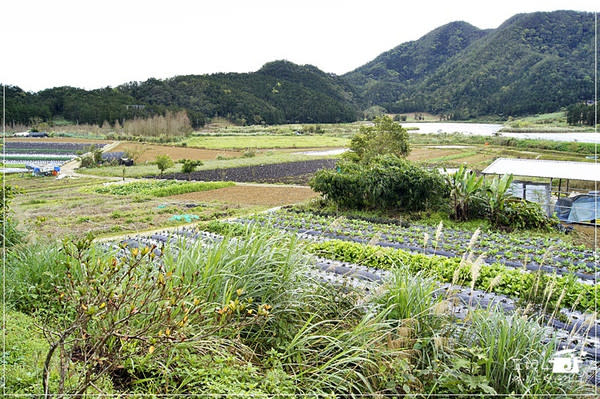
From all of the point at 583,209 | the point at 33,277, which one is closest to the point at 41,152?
the point at 33,277

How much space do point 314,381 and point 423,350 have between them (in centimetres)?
97

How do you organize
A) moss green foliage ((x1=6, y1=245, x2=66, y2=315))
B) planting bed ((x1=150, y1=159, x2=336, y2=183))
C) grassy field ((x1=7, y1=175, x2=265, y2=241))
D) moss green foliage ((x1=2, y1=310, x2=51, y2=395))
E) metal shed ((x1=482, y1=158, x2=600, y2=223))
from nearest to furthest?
moss green foliage ((x1=2, y1=310, x2=51, y2=395)), moss green foliage ((x1=6, y1=245, x2=66, y2=315)), grassy field ((x1=7, y1=175, x2=265, y2=241)), metal shed ((x1=482, y1=158, x2=600, y2=223)), planting bed ((x1=150, y1=159, x2=336, y2=183))

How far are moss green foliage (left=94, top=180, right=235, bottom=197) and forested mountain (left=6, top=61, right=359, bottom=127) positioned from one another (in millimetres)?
28909

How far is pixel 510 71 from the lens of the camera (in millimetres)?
50938

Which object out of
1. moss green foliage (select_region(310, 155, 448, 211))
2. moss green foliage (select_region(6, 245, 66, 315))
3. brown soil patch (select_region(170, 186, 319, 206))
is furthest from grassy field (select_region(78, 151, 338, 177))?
moss green foliage (select_region(6, 245, 66, 315))

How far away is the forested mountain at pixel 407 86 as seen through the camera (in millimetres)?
44312

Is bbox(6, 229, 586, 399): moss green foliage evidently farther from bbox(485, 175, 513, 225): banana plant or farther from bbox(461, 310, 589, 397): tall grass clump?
bbox(485, 175, 513, 225): banana plant

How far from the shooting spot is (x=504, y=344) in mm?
2977

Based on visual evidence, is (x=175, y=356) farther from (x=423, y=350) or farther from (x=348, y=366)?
(x=423, y=350)

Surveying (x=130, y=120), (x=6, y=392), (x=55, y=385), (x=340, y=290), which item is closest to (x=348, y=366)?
(x=340, y=290)

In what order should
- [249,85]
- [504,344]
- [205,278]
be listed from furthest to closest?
[249,85] → [205,278] → [504,344]

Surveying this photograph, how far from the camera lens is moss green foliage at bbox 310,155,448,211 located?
12609 mm

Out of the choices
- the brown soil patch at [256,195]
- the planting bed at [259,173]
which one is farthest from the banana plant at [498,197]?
the planting bed at [259,173]

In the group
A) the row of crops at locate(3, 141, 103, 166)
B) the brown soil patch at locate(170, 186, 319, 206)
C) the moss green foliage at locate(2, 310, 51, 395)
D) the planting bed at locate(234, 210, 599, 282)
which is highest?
the row of crops at locate(3, 141, 103, 166)
